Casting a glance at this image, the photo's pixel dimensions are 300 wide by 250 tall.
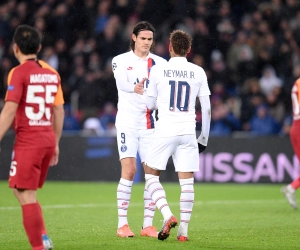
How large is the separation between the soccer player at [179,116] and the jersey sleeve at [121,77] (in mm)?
513

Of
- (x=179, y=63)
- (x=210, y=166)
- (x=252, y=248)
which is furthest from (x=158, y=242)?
(x=210, y=166)

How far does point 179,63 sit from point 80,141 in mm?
9534

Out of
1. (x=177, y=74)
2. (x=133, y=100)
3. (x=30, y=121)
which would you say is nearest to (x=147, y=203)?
(x=133, y=100)

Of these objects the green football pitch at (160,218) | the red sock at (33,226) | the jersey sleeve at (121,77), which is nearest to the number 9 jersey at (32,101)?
the red sock at (33,226)

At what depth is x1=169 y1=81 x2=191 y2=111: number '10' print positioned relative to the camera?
7953 millimetres

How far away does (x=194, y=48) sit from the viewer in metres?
20.1

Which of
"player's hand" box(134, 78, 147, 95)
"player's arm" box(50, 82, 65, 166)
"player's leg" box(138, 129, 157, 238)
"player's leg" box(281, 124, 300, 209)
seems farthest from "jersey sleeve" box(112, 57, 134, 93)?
"player's leg" box(281, 124, 300, 209)

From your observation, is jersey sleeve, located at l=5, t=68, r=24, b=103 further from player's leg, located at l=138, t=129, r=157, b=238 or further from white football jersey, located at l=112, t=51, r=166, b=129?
player's leg, located at l=138, t=129, r=157, b=238

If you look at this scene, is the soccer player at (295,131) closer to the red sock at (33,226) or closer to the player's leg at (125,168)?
the player's leg at (125,168)

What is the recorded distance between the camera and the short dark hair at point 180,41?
796 centimetres

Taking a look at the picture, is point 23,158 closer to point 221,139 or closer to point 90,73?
point 221,139

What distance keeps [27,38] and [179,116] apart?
2.18 metres

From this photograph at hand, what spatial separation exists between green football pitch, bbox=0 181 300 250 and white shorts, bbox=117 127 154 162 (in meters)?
0.95

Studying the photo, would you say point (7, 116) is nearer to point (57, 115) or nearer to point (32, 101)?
point (32, 101)
